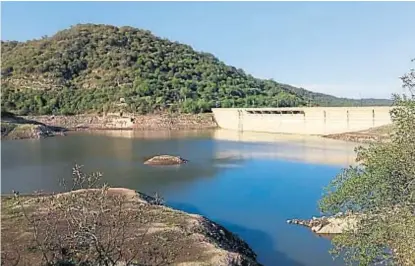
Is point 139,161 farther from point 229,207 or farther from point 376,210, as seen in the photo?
point 376,210

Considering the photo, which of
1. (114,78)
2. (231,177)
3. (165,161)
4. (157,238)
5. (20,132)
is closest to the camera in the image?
(157,238)

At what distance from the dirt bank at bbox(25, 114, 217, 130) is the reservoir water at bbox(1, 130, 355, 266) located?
26.9 meters

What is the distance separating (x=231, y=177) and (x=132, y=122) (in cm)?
5630

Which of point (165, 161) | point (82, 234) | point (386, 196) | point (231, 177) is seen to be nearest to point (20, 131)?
point (165, 161)

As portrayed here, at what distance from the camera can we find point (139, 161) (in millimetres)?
41688

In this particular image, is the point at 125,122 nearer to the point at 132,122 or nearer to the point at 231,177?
the point at 132,122

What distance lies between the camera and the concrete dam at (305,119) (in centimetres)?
6669

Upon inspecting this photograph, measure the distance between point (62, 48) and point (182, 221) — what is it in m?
106

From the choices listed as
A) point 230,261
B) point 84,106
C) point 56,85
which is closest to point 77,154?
point 230,261

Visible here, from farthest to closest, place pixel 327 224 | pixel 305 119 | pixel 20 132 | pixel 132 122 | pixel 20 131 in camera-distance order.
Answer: pixel 132 122 < pixel 305 119 < pixel 20 131 < pixel 20 132 < pixel 327 224

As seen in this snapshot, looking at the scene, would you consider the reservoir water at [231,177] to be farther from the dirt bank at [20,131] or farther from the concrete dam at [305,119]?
the concrete dam at [305,119]

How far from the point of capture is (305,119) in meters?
75.6

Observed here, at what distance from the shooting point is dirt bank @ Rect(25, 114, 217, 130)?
8788 cm

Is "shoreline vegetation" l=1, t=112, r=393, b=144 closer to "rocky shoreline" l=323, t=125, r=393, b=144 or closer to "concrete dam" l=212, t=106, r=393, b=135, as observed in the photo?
"concrete dam" l=212, t=106, r=393, b=135
